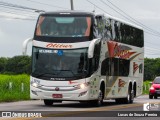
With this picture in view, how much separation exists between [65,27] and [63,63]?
4.98 feet

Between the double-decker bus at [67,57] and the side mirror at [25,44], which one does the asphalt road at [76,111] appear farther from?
the side mirror at [25,44]

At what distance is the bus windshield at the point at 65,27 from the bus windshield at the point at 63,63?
0.71 metres

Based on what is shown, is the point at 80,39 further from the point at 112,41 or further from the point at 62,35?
Result: the point at 112,41

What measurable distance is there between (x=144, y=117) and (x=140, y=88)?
16539mm

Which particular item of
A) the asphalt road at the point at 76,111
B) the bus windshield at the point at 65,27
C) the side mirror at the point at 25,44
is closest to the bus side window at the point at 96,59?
the bus windshield at the point at 65,27

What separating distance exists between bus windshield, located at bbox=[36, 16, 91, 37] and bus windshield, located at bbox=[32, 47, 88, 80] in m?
0.71

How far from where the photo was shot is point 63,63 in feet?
82.2

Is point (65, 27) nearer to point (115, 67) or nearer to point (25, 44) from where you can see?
point (25, 44)

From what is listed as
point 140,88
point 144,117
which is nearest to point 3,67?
point 140,88

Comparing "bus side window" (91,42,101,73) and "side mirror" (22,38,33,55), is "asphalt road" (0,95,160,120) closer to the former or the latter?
"bus side window" (91,42,101,73)

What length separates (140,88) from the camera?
35.8 m

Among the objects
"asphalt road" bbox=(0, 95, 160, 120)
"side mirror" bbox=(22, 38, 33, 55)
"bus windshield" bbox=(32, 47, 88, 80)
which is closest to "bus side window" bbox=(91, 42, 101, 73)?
"bus windshield" bbox=(32, 47, 88, 80)

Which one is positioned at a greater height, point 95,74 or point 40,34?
point 40,34

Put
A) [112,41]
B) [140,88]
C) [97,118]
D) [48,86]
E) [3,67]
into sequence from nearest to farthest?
[97,118], [48,86], [112,41], [140,88], [3,67]
